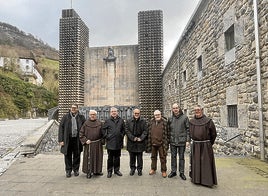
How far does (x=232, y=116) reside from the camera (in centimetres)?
741

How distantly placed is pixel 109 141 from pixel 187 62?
8.06 metres

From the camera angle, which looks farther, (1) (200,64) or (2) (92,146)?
(1) (200,64)

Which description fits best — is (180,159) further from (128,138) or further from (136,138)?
(128,138)

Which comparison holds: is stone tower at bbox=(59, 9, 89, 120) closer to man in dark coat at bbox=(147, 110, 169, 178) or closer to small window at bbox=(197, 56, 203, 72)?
small window at bbox=(197, 56, 203, 72)

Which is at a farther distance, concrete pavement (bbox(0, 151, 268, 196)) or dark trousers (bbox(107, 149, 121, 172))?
dark trousers (bbox(107, 149, 121, 172))

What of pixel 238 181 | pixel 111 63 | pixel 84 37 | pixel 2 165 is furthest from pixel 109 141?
pixel 84 37

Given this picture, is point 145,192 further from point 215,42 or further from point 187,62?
point 187,62

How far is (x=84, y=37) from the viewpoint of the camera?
2534 centimetres

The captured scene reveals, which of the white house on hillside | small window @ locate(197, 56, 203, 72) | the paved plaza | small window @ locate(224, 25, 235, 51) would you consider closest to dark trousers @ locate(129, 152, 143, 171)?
the paved plaza

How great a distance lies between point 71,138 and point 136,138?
1426 mm

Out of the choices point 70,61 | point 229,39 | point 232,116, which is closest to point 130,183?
point 232,116

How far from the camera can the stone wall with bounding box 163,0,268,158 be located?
6.04m

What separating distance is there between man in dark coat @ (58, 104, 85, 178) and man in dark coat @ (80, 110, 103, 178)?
25 centimetres

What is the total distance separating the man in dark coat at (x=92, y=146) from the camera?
5.18m
